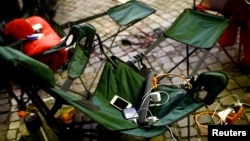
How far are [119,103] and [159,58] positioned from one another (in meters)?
1.68

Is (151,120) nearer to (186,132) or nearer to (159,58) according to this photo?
(186,132)

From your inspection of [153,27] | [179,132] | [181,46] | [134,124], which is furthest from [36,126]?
[153,27]

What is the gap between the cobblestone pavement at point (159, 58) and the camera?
3746 mm

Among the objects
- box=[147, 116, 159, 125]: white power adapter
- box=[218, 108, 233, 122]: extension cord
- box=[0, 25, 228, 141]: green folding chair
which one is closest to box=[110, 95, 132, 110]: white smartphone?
box=[0, 25, 228, 141]: green folding chair

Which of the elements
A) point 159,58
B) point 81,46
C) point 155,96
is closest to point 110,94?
point 155,96

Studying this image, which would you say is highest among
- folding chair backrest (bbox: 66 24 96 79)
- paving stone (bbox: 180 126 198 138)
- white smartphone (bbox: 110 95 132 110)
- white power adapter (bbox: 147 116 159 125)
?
folding chair backrest (bbox: 66 24 96 79)

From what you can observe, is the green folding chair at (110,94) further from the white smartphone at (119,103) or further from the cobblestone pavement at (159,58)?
the cobblestone pavement at (159,58)

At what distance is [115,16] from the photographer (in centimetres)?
424

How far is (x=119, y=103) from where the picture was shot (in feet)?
10.6

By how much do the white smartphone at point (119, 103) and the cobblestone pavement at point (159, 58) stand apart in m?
0.50

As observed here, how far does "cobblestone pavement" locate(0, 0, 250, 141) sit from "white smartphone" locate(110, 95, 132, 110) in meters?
0.50

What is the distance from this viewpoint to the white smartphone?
320cm

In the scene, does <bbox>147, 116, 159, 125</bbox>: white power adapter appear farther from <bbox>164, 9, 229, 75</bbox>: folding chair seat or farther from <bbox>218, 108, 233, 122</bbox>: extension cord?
<bbox>218, 108, 233, 122</bbox>: extension cord

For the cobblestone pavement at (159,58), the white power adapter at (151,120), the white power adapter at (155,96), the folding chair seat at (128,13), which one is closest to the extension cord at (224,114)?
the cobblestone pavement at (159,58)
